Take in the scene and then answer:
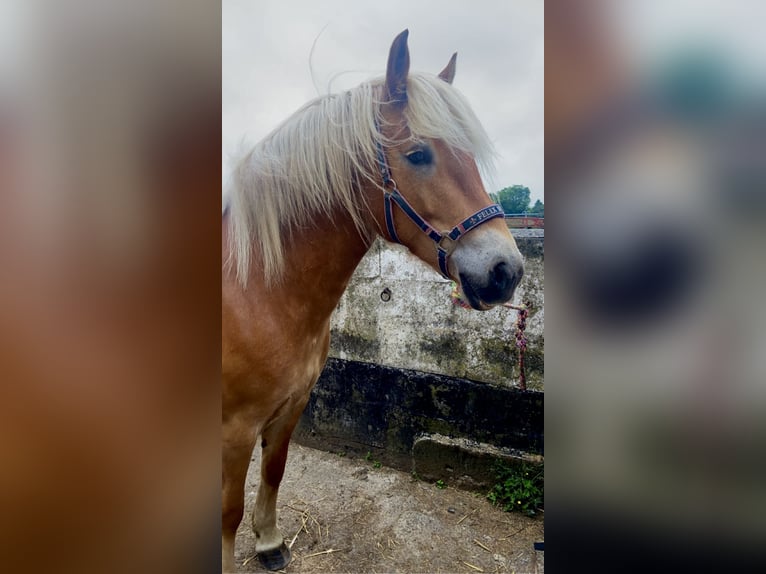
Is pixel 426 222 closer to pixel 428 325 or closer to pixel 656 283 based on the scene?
pixel 656 283

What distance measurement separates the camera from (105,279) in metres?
0.26

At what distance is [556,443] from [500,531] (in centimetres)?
105

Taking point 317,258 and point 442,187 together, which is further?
point 317,258

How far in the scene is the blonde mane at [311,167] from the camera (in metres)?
0.71

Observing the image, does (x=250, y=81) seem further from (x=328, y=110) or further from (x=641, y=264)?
(x=641, y=264)

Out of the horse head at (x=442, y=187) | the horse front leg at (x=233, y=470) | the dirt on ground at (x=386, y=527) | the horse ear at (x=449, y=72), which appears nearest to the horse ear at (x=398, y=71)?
the horse head at (x=442, y=187)

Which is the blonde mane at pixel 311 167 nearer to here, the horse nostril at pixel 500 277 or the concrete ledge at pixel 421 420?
the horse nostril at pixel 500 277

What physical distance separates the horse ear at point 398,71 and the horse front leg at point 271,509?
872 mm

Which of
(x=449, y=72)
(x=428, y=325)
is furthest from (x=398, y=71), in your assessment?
(x=428, y=325)

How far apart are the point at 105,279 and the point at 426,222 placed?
532mm

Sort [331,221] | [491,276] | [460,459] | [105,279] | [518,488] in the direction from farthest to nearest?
Answer: 1. [460,459]
2. [518,488]
3. [331,221]
4. [491,276]
5. [105,279]

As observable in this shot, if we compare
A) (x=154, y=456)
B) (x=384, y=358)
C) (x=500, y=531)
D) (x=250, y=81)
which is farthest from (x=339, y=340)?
(x=154, y=456)

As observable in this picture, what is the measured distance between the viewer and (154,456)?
290 millimetres

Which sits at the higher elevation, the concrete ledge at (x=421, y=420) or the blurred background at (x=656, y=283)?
the blurred background at (x=656, y=283)
